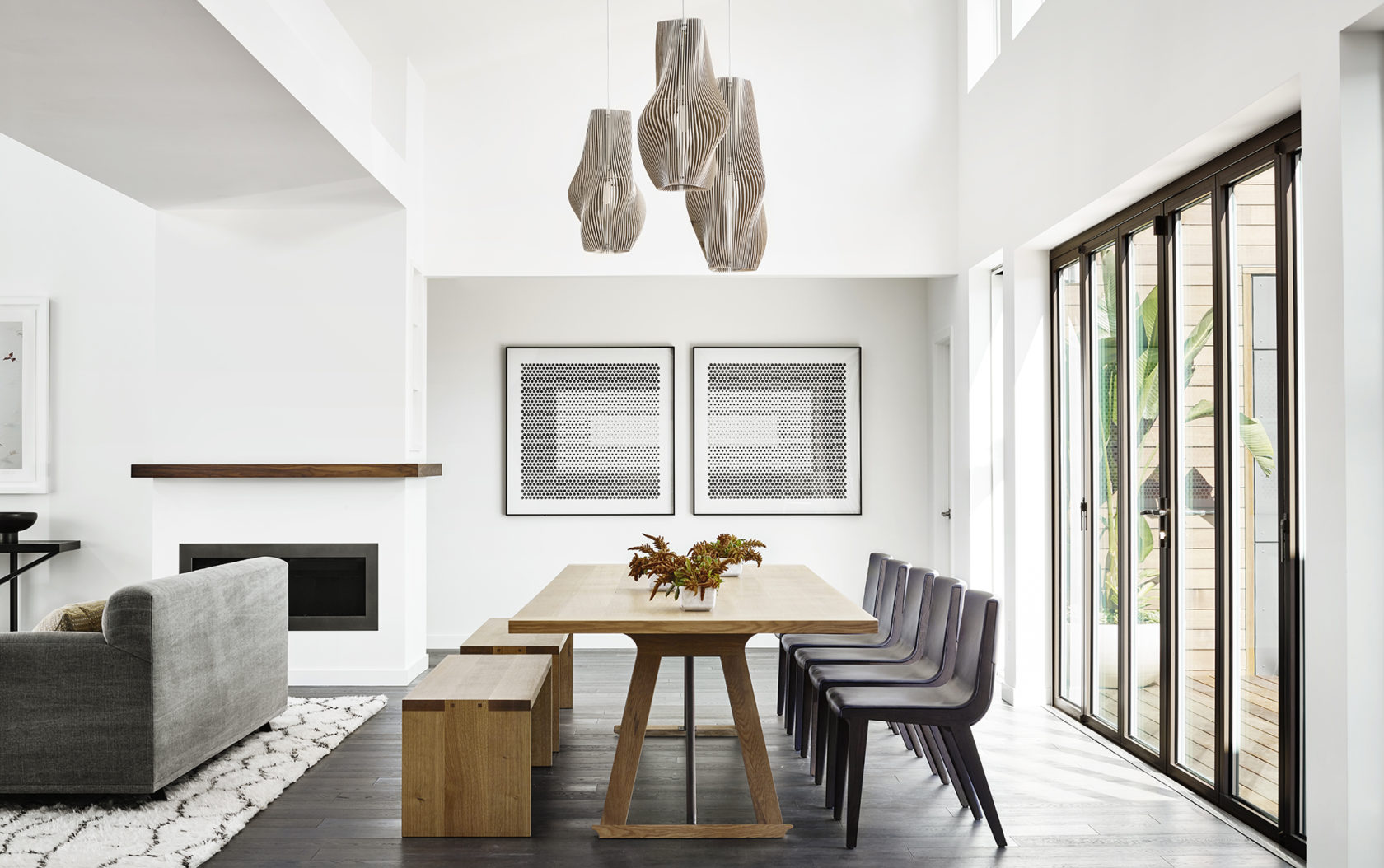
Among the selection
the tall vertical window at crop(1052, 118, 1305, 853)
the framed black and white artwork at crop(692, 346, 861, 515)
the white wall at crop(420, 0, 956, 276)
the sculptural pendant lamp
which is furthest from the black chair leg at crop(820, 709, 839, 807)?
the framed black and white artwork at crop(692, 346, 861, 515)

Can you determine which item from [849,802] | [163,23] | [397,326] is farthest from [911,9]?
[849,802]

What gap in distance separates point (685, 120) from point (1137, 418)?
218 centimetres

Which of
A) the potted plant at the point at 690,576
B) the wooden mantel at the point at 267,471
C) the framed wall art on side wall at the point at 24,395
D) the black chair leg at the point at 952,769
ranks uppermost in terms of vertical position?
the framed wall art on side wall at the point at 24,395

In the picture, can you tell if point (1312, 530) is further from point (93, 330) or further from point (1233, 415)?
point (93, 330)

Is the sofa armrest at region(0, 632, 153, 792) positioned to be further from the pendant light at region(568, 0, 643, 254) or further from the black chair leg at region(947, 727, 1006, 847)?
the black chair leg at region(947, 727, 1006, 847)

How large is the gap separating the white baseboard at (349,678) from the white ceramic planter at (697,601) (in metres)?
2.75

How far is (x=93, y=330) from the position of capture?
19.6ft

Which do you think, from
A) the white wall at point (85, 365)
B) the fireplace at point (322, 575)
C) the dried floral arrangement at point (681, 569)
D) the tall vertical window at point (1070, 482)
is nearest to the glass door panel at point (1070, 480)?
the tall vertical window at point (1070, 482)

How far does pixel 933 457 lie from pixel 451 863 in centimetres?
439

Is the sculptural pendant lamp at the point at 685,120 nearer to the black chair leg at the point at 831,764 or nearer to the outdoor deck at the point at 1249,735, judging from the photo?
Result: the black chair leg at the point at 831,764

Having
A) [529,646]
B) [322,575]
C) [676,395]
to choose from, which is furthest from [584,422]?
[529,646]

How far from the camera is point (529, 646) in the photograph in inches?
167

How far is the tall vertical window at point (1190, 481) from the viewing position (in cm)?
301

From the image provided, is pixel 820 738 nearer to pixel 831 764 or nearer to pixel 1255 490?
pixel 831 764
